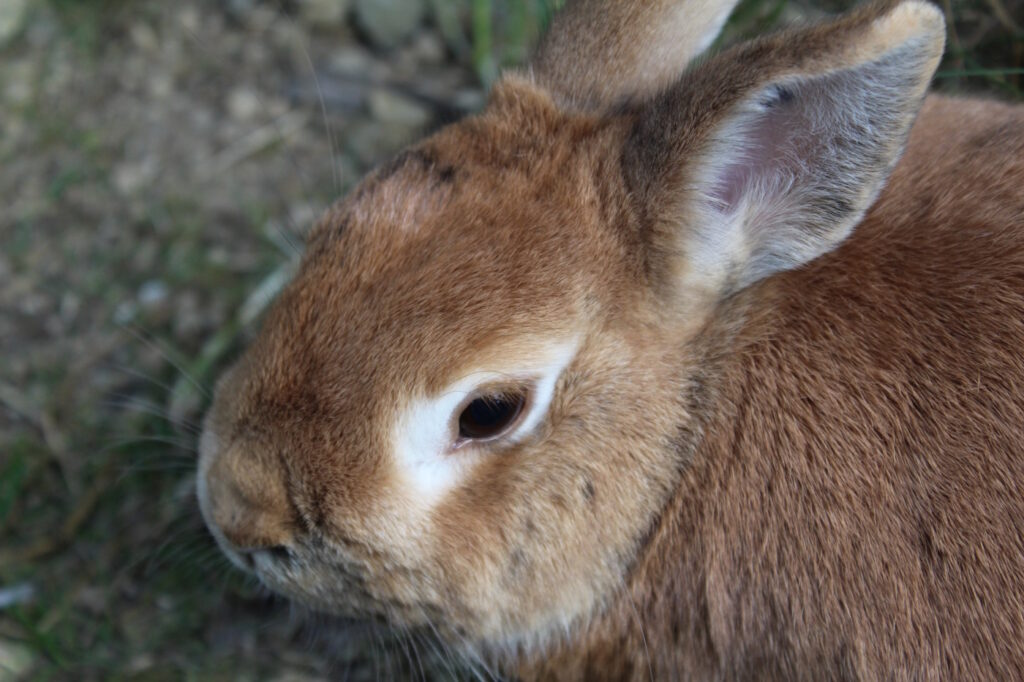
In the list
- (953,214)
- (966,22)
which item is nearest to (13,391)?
(953,214)

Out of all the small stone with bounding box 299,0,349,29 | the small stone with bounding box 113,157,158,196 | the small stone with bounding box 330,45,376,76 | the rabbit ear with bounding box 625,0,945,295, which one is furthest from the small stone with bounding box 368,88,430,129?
the rabbit ear with bounding box 625,0,945,295

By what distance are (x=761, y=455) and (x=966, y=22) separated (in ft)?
6.40

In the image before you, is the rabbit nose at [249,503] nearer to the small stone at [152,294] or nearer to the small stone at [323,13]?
the small stone at [152,294]

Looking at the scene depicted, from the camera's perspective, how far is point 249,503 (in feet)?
7.29

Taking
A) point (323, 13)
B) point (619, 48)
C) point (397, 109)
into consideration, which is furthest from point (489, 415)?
point (323, 13)

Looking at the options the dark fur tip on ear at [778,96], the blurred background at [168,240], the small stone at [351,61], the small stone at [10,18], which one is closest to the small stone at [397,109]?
the blurred background at [168,240]

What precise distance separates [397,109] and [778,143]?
87.3 inches

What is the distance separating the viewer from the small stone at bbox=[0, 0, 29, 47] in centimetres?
415

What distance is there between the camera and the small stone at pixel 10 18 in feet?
13.6

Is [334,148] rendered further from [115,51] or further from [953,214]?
[953,214]

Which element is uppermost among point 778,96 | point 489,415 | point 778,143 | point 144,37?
point 144,37

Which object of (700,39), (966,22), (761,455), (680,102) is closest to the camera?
(680,102)

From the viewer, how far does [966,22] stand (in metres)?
3.41

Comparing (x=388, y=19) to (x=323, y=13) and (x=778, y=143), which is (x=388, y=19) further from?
(x=778, y=143)
